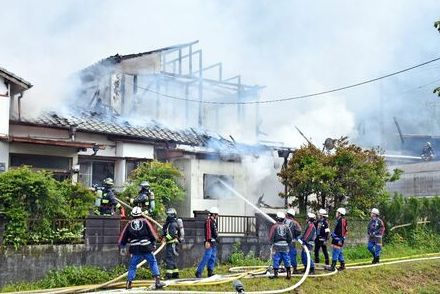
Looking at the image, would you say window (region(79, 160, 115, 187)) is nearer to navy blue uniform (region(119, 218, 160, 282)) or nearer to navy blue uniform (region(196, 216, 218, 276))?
navy blue uniform (region(196, 216, 218, 276))

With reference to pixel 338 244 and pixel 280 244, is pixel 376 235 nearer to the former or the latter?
pixel 338 244

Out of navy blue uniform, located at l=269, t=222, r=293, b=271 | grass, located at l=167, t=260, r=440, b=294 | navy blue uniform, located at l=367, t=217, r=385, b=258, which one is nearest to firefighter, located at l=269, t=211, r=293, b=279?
navy blue uniform, located at l=269, t=222, r=293, b=271

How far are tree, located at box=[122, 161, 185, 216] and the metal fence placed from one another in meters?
1.97

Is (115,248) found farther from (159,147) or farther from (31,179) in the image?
(159,147)

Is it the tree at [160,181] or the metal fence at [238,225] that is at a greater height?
the tree at [160,181]

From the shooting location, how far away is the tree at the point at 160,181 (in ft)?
58.2

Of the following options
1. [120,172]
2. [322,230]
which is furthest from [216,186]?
[322,230]

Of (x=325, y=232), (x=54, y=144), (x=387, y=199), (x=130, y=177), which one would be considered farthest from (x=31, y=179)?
(x=387, y=199)

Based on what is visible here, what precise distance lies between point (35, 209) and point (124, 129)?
8361 mm

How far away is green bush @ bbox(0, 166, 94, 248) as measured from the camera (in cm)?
1246

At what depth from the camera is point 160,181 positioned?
1839cm

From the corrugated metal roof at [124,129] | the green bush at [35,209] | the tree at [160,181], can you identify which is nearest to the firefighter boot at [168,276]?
the green bush at [35,209]

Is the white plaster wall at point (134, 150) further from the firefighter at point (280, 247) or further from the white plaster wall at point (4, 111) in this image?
the firefighter at point (280, 247)

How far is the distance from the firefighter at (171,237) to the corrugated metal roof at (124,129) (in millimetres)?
7177
